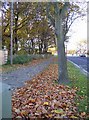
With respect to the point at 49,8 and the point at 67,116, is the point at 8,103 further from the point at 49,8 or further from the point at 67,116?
the point at 49,8

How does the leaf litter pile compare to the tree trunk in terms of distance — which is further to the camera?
the tree trunk

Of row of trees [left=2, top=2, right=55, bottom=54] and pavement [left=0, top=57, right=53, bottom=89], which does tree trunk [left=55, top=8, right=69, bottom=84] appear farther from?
row of trees [left=2, top=2, right=55, bottom=54]

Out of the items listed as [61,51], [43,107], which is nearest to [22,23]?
[61,51]

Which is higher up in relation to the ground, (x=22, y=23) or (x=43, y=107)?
(x=22, y=23)

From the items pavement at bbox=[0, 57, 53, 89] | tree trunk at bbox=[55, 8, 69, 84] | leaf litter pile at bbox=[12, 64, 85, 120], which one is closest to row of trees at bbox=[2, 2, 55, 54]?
pavement at bbox=[0, 57, 53, 89]

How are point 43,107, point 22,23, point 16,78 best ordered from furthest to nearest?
point 22,23, point 16,78, point 43,107

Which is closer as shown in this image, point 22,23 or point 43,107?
point 43,107

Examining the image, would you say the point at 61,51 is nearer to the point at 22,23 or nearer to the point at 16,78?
the point at 16,78

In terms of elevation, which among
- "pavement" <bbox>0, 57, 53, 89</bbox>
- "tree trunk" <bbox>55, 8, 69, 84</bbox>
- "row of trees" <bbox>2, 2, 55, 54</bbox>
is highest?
"row of trees" <bbox>2, 2, 55, 54</bbox>

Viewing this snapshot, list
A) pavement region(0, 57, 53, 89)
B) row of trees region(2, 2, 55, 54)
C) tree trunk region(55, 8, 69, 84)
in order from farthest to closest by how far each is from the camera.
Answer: row of trees region(2, 2, 55, 54) < tree trunk region(55, 8, 69, 84) < pavement region(0, 57, 53, 89)

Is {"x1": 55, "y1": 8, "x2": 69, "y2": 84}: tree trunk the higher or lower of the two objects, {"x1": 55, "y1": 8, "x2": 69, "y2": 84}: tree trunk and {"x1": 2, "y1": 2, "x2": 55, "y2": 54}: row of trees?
the lower

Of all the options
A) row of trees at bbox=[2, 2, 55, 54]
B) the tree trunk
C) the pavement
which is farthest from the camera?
row of trees at bbox=[2, 2, 55, 54]

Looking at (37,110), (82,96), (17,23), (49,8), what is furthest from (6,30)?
(37,110)

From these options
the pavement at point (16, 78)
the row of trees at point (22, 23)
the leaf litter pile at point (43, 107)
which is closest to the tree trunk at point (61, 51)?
the pavement at point (16, 78)
